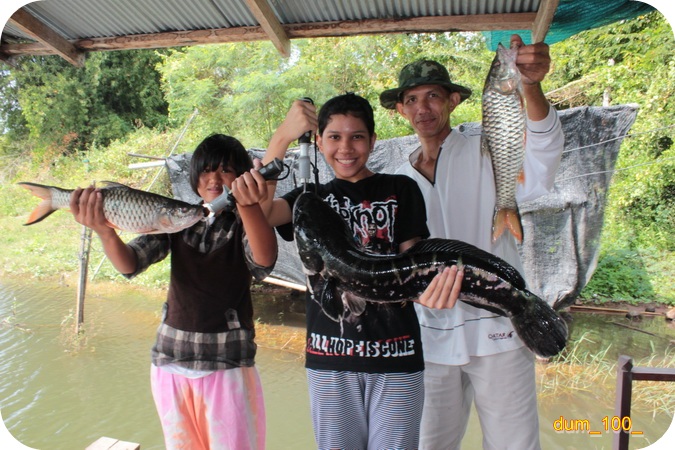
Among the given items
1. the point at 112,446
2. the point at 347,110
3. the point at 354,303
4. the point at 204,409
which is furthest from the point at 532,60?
the point at 112,446

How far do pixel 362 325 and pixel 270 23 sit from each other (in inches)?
87.4

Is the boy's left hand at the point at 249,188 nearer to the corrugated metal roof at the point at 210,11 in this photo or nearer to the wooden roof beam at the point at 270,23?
the wooden roof beam at the point at 270,23

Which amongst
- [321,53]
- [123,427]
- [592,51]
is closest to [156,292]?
[123,427]

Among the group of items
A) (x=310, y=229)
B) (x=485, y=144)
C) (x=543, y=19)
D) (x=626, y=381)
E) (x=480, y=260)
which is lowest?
(x=626, y=381)

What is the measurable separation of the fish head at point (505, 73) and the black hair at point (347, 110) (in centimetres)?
65

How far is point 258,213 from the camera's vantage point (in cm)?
212

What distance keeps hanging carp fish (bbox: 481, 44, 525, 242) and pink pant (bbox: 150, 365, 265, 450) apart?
1.71 metres

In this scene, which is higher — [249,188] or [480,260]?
[249,188]

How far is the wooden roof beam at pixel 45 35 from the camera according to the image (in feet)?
9.94

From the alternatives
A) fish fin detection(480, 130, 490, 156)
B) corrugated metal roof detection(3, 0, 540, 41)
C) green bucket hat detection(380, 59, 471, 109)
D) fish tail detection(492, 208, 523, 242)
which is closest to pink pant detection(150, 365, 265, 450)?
fish tail detection(492, 208, 523, 242)

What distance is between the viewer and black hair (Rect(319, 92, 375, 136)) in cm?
230

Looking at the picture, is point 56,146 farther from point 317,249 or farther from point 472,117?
point 317,249

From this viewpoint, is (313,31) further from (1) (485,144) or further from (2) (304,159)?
(1) (485,144)

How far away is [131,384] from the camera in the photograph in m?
6.33
